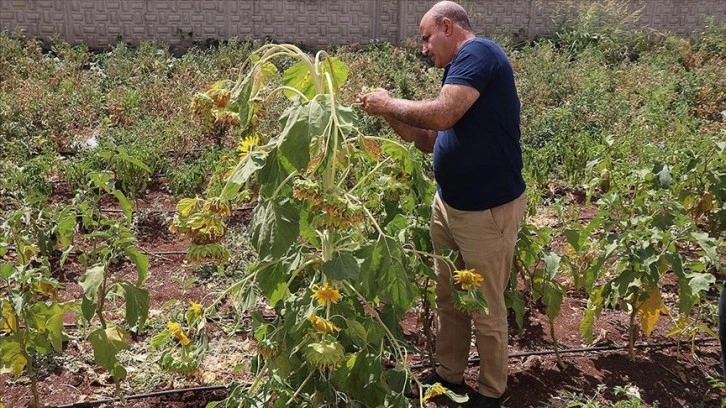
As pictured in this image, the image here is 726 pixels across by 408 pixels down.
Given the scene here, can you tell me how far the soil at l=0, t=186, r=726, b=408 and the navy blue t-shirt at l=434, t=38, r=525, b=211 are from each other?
97cm

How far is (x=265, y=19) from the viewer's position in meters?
11.2

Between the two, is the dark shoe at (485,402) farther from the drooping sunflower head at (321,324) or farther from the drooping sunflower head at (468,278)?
the drooping sunflower head at (321,324)

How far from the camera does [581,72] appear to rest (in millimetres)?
9562

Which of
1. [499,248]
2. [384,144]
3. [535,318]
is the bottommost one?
[535,318]

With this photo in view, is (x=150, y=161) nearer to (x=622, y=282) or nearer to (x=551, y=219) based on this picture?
(x=551, y=219)

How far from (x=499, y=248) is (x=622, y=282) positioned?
0.71 metres

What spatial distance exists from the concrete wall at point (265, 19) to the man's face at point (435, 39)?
8.42 metres

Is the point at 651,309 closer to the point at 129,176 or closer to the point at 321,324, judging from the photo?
the point at 321,324

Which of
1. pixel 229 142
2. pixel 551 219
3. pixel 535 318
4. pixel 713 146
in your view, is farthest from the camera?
pixel 229 142

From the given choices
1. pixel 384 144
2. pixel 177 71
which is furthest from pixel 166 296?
pixel 177 71

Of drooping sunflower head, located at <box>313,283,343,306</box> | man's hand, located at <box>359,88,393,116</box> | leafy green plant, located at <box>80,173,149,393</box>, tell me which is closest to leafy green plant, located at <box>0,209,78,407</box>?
leafy green plant, located at <box>80,173,149,393</box>

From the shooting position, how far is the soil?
349cm

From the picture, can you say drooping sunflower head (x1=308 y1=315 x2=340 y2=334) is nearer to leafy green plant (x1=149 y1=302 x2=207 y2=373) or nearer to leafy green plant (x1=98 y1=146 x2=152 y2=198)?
leafy green plant (x1=149 y1=302 x2=207 y2=373)

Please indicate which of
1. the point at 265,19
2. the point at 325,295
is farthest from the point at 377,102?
the point at 265,19
